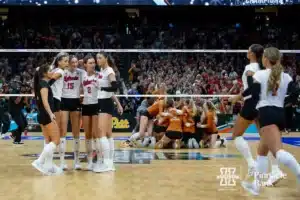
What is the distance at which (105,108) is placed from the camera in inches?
294

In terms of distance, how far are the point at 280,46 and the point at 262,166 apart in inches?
650

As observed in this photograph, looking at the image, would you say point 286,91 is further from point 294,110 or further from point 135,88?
point 294,110

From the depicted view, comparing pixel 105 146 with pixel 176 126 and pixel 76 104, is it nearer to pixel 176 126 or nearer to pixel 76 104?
pixel 76 104

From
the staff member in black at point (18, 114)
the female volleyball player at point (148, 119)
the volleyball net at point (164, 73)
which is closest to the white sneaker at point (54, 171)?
the female volleyball player at point (148, 119)

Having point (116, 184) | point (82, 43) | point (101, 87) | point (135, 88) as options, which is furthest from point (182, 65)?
point (116, 184)

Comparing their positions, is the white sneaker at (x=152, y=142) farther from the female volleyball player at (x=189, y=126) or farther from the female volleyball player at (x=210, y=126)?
the female volleyball player at (x=210, y=126)

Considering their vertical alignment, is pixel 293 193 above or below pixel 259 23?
below

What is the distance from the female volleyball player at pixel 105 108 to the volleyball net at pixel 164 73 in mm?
6892

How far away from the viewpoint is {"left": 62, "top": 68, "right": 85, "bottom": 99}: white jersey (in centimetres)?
774

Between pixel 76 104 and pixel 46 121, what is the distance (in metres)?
0.84

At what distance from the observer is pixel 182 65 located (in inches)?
706

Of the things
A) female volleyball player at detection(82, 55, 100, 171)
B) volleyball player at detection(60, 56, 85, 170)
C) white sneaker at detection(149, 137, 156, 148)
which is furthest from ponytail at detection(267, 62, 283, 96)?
white sneaker at detection(149, 137, 156, 148)

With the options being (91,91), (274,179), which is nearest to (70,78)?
(91,91)

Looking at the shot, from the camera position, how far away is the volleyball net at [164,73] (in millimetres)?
15398
